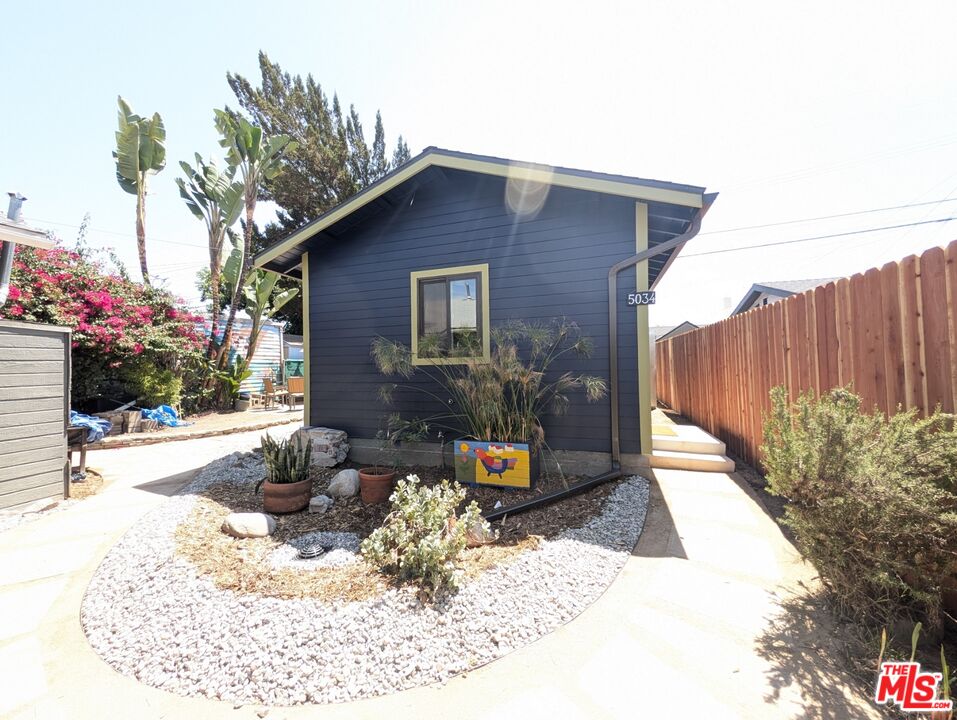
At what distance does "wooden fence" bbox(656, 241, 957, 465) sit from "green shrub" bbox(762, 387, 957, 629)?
0.41 metres

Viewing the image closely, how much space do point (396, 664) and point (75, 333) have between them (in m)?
10.3

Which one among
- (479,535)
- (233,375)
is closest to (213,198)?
(233,375)

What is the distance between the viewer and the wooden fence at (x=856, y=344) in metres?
2.18

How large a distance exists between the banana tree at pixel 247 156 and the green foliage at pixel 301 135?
3606 mm

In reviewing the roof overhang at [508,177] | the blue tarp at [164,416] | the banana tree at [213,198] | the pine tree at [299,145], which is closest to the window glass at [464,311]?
the roof overhang at [508,177]

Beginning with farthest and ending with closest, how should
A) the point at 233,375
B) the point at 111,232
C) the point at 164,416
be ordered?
the point at 111,232 → the point at 233,375 → the point at 164,416

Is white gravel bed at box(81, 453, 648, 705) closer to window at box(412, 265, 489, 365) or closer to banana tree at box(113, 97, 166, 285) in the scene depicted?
window at box(412, 265, 489, 365)

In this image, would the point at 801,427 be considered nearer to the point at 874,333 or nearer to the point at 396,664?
the point at 874,333

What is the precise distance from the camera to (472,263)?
544cm

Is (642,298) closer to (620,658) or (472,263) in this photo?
(472,263)

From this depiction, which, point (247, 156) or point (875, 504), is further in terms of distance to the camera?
point (247, 156)

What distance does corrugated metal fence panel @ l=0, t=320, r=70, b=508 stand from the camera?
393 cm

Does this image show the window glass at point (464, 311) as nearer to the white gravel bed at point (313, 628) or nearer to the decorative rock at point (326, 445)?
the decorative rock at point (326, 445)

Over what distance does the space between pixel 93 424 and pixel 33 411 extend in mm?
4123
